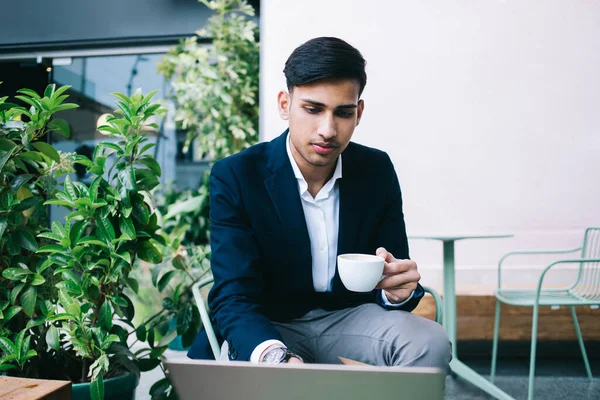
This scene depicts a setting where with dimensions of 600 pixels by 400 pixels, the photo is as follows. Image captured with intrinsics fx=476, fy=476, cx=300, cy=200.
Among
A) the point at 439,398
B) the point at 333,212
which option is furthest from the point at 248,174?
the point at 439,398

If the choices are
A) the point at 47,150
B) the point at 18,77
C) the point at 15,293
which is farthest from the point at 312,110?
the point at 18,77

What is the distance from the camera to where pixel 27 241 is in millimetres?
1603

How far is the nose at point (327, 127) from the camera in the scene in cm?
132

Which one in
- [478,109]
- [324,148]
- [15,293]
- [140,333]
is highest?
[478,109]

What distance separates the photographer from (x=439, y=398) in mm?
598

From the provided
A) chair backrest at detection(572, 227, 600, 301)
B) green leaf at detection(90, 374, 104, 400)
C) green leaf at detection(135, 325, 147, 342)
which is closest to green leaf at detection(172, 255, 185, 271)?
green leaf at detection(135, 325, 147, 342)

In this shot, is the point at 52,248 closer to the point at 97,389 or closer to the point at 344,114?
the point at 97,389

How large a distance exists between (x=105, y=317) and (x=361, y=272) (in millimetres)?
1048

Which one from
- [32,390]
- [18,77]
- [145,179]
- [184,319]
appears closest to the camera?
[32,390]

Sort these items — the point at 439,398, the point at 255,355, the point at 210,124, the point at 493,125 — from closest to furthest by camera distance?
the point at 439,398
the point at 255,355
the point at 493,125
the point at 210,124

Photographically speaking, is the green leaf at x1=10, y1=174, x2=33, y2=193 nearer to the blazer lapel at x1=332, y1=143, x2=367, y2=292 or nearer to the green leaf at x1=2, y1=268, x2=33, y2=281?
the green leaf at x1=2, y1=268, x2=33, y2=281

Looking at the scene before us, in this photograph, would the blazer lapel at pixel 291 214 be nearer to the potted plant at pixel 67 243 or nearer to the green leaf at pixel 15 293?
the potted plant at pixel 67 243

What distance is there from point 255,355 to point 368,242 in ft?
1.90

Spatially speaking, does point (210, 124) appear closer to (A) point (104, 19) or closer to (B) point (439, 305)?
(A) point (104, 19)
